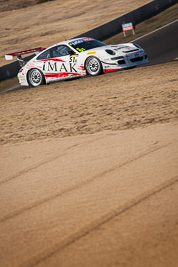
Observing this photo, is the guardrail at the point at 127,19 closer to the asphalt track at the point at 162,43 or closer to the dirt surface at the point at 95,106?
the asphalt track at the point at 162,43

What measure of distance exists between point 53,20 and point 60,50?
38.0 metres

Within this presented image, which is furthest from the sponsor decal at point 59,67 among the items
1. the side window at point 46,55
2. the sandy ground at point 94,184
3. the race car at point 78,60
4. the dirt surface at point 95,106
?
Result: the sandy ground at point 94,184

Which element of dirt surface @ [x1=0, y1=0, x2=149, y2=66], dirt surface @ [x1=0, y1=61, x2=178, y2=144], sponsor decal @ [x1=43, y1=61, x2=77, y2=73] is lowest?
dirt surface @ [x1=0, y1=61, x2=178, y2=144]

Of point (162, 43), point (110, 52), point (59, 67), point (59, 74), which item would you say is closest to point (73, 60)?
point (59, 67)

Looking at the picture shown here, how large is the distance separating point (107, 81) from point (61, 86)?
1874 millimetres

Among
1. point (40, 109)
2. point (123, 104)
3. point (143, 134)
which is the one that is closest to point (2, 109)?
point (40, 109)

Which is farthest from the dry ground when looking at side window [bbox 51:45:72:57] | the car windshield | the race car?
side window [bbox 51:45:72:57]

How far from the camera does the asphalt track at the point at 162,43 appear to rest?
14.9 meters

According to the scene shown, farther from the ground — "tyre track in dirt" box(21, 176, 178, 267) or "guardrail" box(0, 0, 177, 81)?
"guardrail" box(0, 0, 177, 81)

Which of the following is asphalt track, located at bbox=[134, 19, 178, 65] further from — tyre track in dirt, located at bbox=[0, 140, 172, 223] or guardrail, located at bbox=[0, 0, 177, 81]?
tyre track in dirt, located at bbox=[0, 140, 172, 223]

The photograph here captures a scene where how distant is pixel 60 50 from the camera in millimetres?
13852

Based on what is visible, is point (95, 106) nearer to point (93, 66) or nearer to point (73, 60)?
point (93, 66)

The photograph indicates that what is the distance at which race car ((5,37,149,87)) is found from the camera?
12.8m

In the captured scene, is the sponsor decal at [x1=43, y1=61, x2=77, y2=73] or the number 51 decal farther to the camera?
the sponsor decal at [x1=43, y1=61, x2=77, y2=73]
